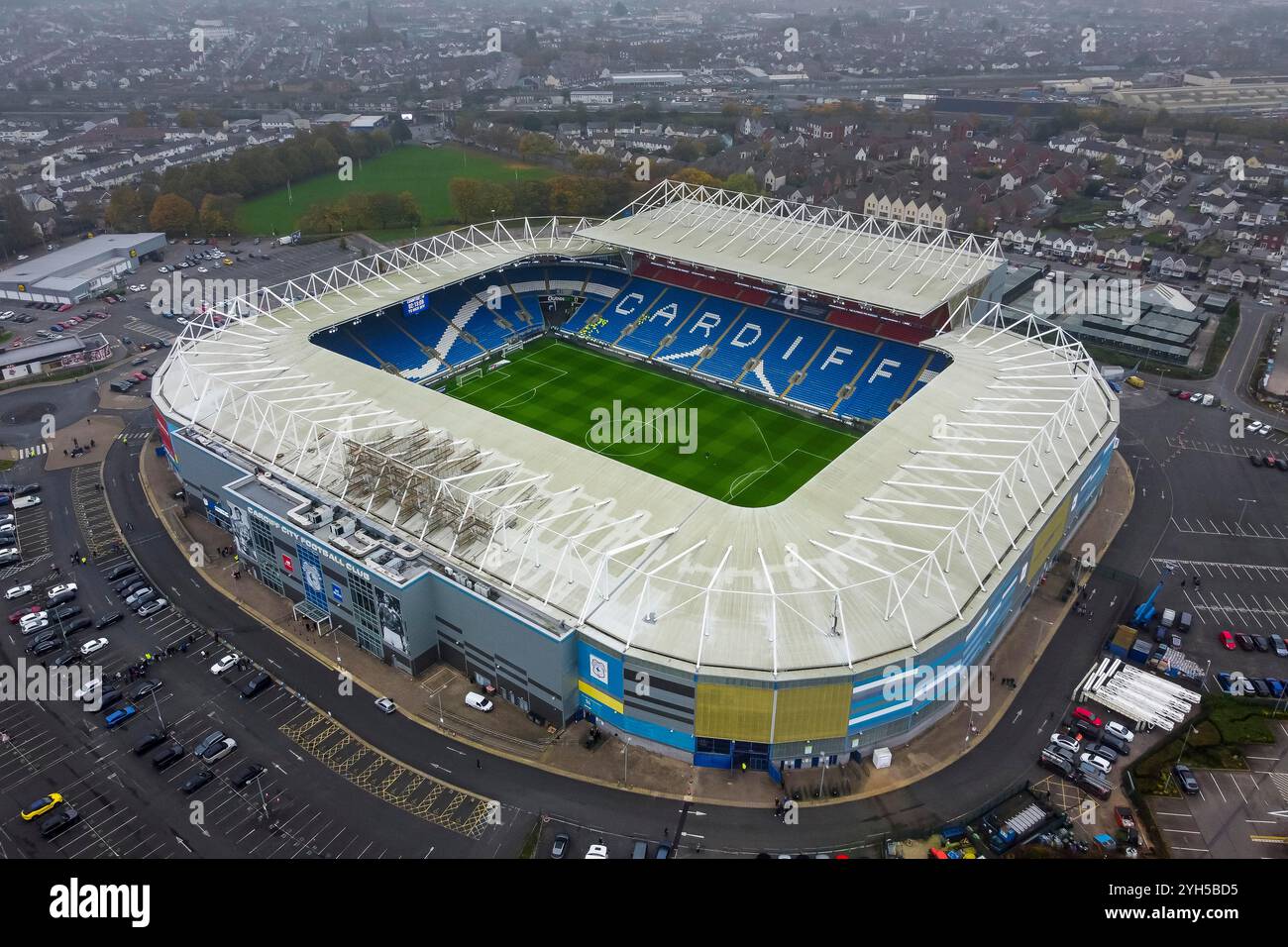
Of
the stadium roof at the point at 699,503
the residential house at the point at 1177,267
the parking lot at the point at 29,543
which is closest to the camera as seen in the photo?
the stadium roof at the point at 699,503

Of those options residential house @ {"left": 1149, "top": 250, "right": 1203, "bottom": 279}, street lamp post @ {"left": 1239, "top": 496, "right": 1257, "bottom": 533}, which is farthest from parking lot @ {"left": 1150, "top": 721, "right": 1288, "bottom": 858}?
residential house @ {"left": 1149, "top": 250, "right": 1203, "bottom": 279}

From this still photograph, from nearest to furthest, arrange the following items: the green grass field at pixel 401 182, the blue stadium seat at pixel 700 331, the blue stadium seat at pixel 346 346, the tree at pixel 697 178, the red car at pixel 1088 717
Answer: the red car at pixel 1088 717
the blue stadium seat at pixel 346 346
the blue stadium seat at pixel 700 331
the tree at pixel 697 178
the green grass field at pixel 401 182

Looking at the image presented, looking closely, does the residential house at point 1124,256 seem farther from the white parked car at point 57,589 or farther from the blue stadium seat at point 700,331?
the white parked car at point 57,589

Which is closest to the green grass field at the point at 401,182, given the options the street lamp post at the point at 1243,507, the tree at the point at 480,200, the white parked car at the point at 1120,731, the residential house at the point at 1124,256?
the tree at the point at 480,200

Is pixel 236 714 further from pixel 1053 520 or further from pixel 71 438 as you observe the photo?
pixel 1053 520

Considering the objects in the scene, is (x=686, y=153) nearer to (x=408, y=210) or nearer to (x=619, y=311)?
(x=408, y=210)

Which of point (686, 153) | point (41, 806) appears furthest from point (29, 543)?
point (686, 153)
